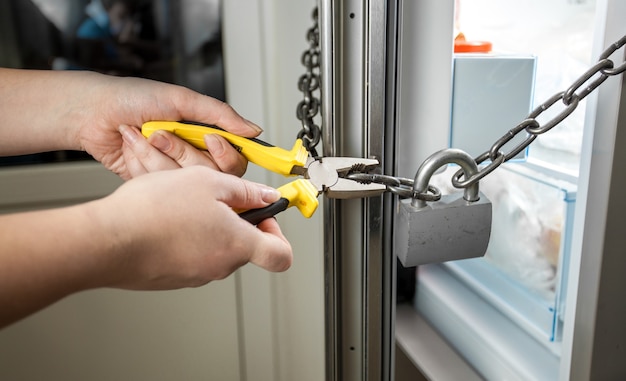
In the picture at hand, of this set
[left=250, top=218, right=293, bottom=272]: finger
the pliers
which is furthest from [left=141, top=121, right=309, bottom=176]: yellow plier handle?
[left=250, top=218, right=293, bottom=272]: finger

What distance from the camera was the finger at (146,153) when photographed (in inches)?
22.9

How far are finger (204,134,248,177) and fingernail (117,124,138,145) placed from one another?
115mm

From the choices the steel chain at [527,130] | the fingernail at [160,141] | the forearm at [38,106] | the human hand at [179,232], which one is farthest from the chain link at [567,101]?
A: the forearm at [38,106]

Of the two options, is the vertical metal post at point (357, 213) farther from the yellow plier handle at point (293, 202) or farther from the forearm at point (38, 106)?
the forearm at point (38, 106)

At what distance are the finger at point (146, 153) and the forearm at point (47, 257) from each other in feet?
0.75

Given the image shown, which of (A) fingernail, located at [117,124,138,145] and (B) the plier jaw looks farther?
(A) fingernail, located at [117,124,138,145]

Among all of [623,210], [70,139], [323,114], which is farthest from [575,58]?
[70,139]

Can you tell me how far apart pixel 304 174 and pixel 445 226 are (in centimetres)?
16

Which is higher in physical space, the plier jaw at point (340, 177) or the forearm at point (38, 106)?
the forearm at point (38, 106)

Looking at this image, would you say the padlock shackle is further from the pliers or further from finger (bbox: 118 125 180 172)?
finger (bbox: 118 125 180 172)

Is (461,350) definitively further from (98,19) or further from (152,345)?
(98,19)

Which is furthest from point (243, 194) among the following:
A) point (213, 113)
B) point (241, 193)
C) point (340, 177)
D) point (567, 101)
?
point (567, 101)

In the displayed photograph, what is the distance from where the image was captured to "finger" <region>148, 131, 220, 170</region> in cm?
55

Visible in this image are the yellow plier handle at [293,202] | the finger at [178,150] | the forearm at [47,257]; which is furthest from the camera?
the finger at [178,150]
